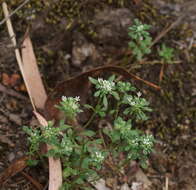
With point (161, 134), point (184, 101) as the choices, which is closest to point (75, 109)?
point (161, 134)

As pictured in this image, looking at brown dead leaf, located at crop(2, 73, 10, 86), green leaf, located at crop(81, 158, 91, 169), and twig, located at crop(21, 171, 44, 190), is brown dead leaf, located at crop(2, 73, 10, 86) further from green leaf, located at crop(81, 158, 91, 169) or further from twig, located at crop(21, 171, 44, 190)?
green leaf, located at crop(81, 158, 91, 169)

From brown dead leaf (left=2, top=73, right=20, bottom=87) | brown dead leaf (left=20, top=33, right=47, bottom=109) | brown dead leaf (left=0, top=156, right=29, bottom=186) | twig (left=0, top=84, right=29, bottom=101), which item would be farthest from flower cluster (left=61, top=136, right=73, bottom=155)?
brown dead leaf (left=2, top=73, right=20, bottom=87)

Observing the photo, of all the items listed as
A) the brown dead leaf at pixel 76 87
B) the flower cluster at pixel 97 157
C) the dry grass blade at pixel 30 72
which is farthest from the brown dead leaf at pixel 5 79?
the flower cluster at pixel 97 157

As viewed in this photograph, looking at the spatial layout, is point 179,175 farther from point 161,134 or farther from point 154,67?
point 154,67

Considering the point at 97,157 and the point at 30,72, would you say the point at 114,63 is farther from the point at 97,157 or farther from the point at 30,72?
the point at 97,157

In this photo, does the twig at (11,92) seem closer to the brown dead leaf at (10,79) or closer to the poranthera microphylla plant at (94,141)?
the brown dead leaf at (10,79)

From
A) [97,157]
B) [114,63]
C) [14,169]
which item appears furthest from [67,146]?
[114,63]

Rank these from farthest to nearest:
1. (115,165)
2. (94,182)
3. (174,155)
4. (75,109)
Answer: (174,155) < (115,165) < (94,182) < (75,109)
